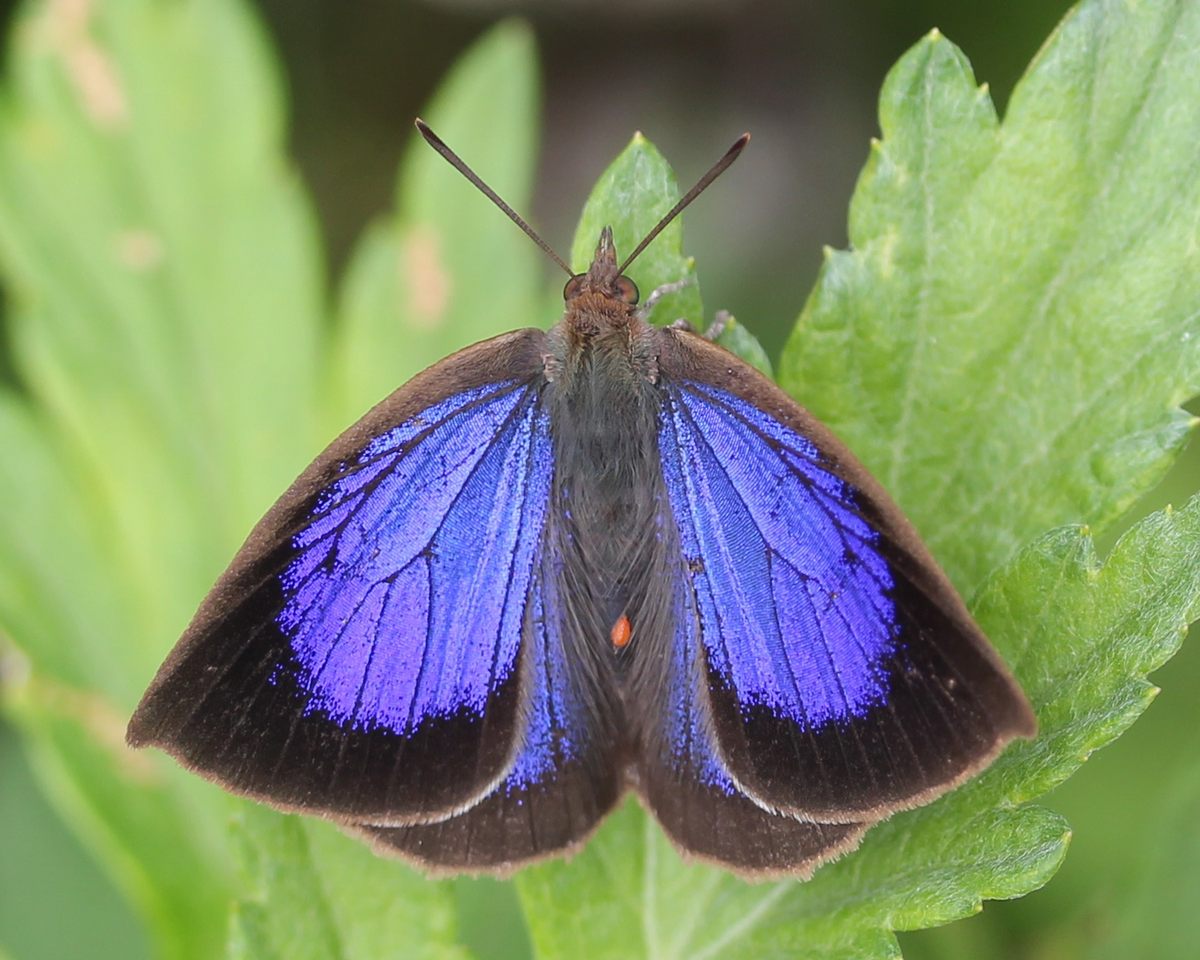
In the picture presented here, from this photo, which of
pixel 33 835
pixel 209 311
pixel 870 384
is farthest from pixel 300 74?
pixel 870 384

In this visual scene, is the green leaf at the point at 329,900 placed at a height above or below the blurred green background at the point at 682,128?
below

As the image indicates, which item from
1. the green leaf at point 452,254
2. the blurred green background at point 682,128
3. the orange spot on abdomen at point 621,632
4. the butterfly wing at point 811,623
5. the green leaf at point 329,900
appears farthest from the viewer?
the blurred green background at point 682,128

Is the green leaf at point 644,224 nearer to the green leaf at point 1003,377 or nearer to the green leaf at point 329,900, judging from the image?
the green leaf at point 1003,377

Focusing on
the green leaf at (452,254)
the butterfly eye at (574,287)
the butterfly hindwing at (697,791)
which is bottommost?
the butterfly hindwing at (697,791)

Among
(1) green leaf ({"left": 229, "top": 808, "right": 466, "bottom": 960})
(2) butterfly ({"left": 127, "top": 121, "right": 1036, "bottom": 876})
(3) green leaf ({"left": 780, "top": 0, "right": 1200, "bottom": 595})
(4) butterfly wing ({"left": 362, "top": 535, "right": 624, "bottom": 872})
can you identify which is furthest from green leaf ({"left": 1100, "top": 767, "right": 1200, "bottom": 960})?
(1) green leaf ({"left": 229, "top": 808, "right": 466, "bottom": 960})

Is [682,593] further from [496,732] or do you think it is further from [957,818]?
[957,818]

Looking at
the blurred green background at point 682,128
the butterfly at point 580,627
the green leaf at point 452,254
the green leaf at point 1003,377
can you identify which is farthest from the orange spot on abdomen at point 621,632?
the blurred green background at point 682,128
